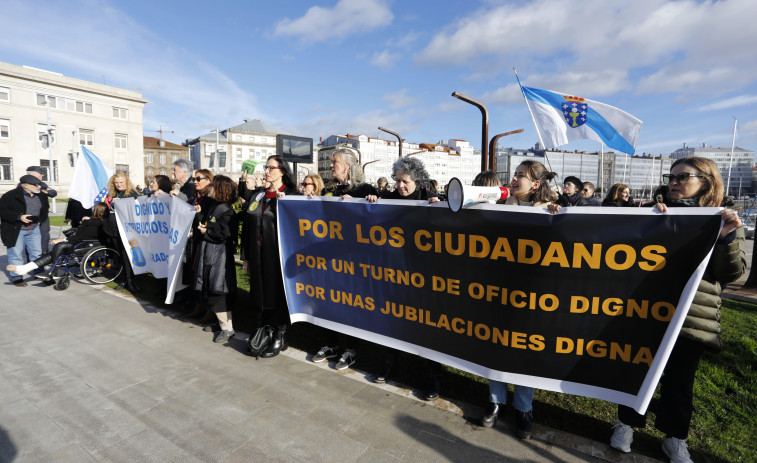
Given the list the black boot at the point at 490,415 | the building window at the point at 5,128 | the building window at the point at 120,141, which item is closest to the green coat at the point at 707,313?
the black boot at the point at 490,415

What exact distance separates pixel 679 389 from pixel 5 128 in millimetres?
61501

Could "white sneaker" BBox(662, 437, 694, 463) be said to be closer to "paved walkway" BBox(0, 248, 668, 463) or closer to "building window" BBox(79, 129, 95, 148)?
"paved walkway" BBox(0, 248, 668, 463)

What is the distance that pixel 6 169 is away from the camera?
143 feet

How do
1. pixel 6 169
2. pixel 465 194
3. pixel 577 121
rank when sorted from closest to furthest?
pixel 465 194, pixel 577 121, pixel 6 169

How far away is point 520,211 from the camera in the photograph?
8.48 feet

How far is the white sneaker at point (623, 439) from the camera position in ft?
8.32

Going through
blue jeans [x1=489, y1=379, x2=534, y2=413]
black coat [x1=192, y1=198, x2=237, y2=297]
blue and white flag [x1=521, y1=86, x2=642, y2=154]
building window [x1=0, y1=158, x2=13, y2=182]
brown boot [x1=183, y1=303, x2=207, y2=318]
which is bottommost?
brown boot [x1=183, y1=303, x2=207, y2=318]

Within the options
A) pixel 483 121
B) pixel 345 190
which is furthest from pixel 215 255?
pixel 483 121

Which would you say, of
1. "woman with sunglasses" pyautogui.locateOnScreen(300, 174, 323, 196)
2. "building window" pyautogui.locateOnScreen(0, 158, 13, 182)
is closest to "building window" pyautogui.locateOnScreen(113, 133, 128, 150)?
"building window" pyautogui.locateOnScreen(0, 158, 13, 182)

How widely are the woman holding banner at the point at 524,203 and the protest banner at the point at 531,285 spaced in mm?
168

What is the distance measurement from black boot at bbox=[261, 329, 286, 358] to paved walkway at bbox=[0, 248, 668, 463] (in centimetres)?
8

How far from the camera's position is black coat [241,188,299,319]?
394 centimetres

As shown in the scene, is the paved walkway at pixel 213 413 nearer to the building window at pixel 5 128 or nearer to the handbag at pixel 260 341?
the handbag at pixel 260 341

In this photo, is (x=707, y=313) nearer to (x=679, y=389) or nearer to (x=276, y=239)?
(x=679, y=389)
